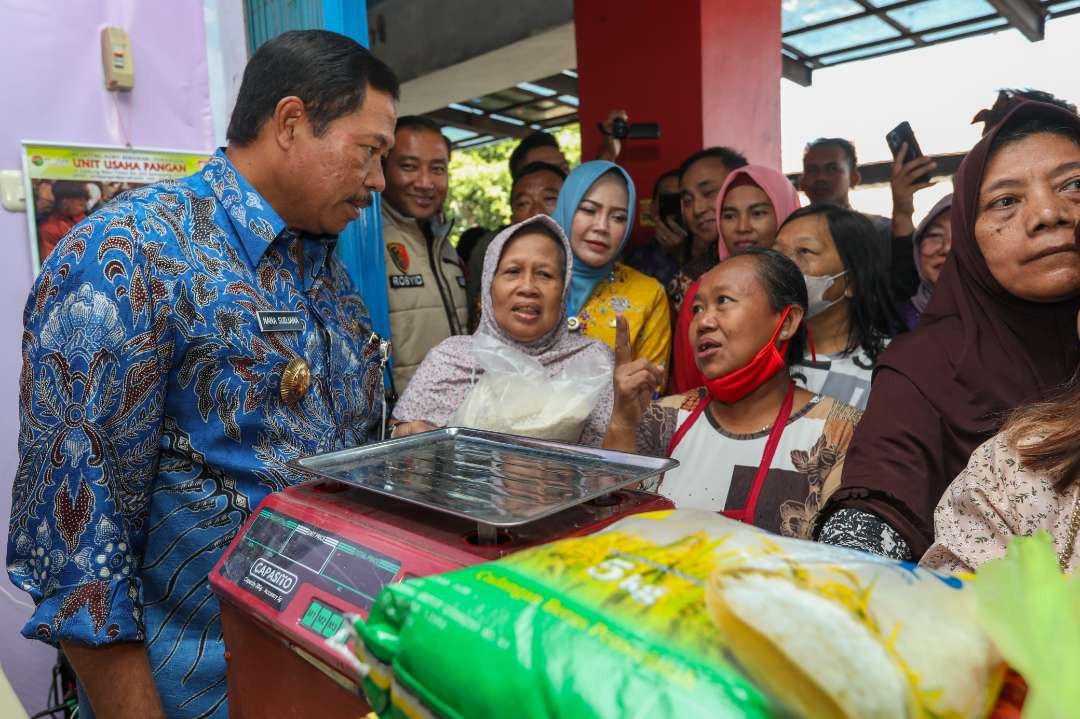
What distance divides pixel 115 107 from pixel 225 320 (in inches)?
62.7

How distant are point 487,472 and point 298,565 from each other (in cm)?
27

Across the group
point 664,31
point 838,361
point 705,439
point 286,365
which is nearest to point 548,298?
point 705,439

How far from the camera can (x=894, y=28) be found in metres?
6.19

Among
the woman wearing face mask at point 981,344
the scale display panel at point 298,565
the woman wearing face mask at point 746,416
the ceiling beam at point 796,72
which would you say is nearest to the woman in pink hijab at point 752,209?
the woman wearing face mask at point 746,416

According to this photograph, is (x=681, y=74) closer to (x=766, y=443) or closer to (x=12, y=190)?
(x=766, y=443)

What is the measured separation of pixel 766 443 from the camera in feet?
5.53

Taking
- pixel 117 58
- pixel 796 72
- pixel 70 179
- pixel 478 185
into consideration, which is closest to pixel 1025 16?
pixel 796 72

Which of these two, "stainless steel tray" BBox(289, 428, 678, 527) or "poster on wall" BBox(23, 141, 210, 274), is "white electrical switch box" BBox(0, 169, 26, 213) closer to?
"poster on wall" BBox(23, 141, 210, 274)

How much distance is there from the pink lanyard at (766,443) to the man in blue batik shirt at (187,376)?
2.69 feet

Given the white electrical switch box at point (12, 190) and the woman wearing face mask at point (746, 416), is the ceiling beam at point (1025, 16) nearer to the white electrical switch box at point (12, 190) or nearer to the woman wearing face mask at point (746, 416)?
the woman wearing face mask at point (746, 416)

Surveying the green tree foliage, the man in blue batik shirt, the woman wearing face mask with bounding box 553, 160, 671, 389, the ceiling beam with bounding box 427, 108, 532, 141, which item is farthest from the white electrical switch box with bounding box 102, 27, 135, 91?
the green tree foliage

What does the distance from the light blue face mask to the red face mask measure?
0.42 m

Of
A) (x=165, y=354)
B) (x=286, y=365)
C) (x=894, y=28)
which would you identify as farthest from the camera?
(x=894, y=28)

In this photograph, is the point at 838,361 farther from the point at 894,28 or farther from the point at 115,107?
the point at 894,28
